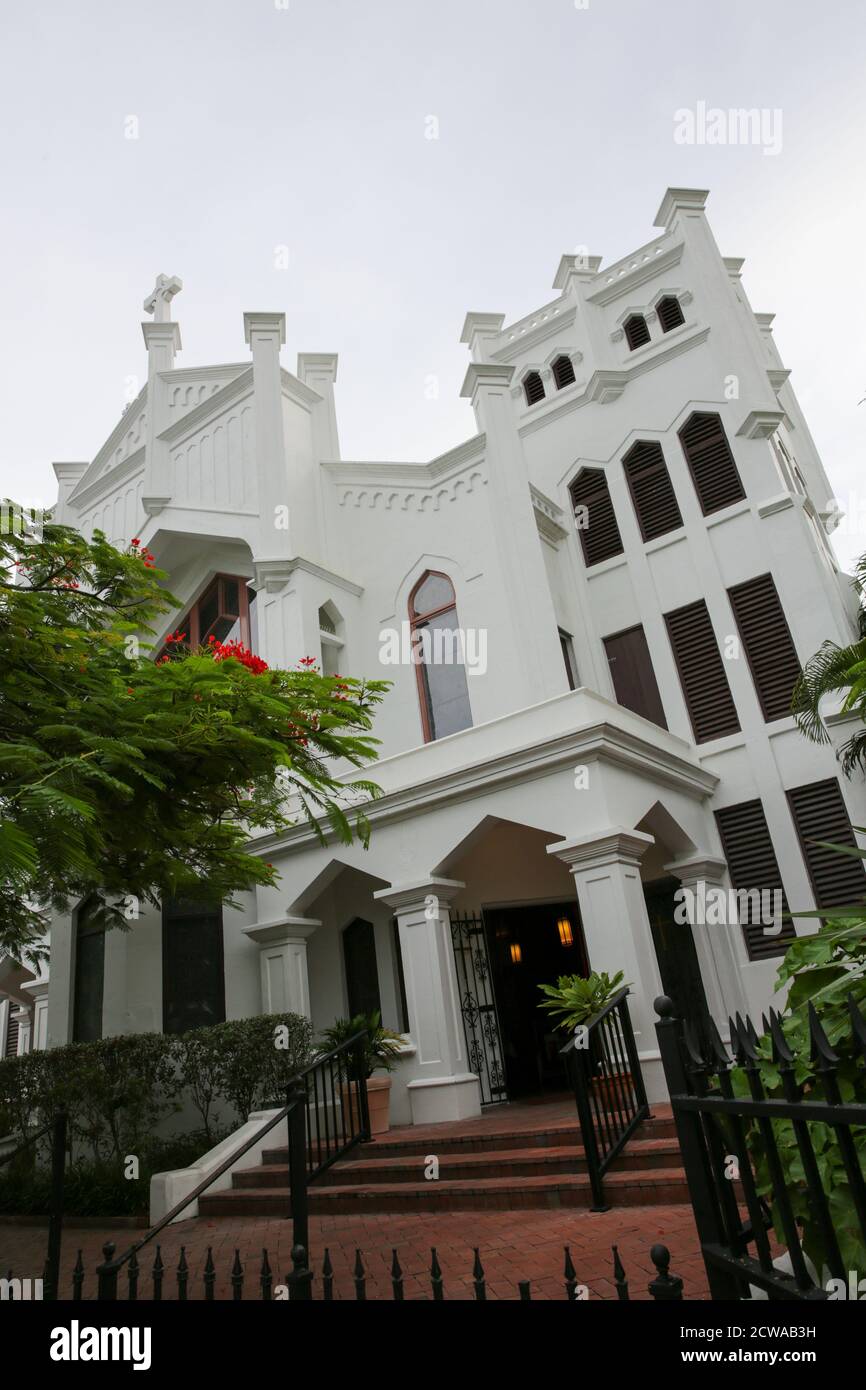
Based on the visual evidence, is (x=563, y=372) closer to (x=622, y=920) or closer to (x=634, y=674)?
(x=634, y=674)

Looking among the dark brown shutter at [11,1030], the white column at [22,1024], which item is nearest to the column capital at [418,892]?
the white column at [22,1024]

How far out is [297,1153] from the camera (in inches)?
233

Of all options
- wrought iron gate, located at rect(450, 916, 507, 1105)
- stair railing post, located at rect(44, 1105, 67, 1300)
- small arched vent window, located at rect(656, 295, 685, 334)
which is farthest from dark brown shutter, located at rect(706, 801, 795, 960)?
small arched vent window, located at rect(656, 295, 685, 334)

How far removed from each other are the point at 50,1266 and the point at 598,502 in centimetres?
1437

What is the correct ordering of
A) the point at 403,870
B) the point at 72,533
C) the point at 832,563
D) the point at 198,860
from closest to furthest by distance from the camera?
the point at 72,533 < the point at 198,860 < the point at 403,870 < the point at 832,563

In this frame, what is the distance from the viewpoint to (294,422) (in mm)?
17016

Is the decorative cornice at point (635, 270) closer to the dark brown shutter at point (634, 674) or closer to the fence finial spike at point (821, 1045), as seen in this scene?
the dark brown shutter at point (634, 674)

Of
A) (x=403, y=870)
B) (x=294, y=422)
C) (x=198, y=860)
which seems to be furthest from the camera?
(x=294, y=422)

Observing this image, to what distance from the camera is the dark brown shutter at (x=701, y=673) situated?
14055 millimetres

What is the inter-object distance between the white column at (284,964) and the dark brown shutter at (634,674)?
21.1 feet

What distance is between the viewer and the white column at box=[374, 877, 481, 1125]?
408 inches

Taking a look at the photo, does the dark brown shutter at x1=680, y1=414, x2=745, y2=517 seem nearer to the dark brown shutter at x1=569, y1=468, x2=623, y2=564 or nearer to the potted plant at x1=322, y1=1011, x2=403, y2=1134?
the dark brown shutter at x1=569, y1=468, x2=623, y2=564
